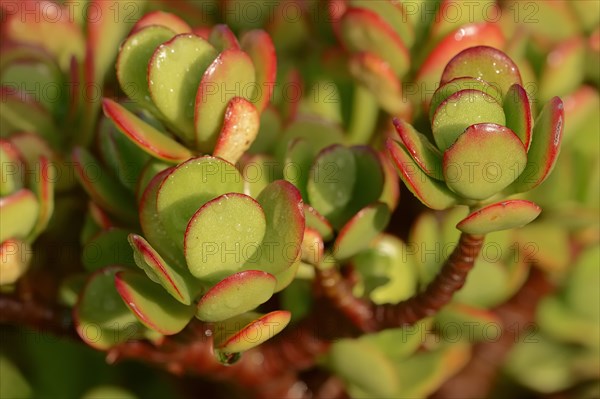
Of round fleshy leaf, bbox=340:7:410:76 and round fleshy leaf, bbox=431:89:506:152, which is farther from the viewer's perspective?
round fleshy leaf, bbox=340:7:410:76

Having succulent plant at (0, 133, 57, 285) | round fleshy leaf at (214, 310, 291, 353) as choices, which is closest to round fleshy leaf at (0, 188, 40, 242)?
succulent plant at (0, 133, 57, 285)

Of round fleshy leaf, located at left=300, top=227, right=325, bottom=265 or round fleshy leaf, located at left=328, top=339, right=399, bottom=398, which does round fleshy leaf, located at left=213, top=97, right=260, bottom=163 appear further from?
round fleshy leaf, located at left=328, top=339, right=399, bottom=398

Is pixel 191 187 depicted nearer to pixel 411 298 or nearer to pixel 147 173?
pixel 147 173

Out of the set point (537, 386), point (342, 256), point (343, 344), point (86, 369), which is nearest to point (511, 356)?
point (537, 386)

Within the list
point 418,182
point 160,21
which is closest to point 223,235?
point 418,182

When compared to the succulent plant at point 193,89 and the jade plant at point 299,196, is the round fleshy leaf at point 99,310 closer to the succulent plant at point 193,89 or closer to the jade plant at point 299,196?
the jade plant at point 299,196

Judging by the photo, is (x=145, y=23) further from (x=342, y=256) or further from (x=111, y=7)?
(x=342, y=256)

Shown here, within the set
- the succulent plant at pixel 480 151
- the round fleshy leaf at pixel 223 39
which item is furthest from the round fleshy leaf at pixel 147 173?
the succulent plant at pixel 480 151
